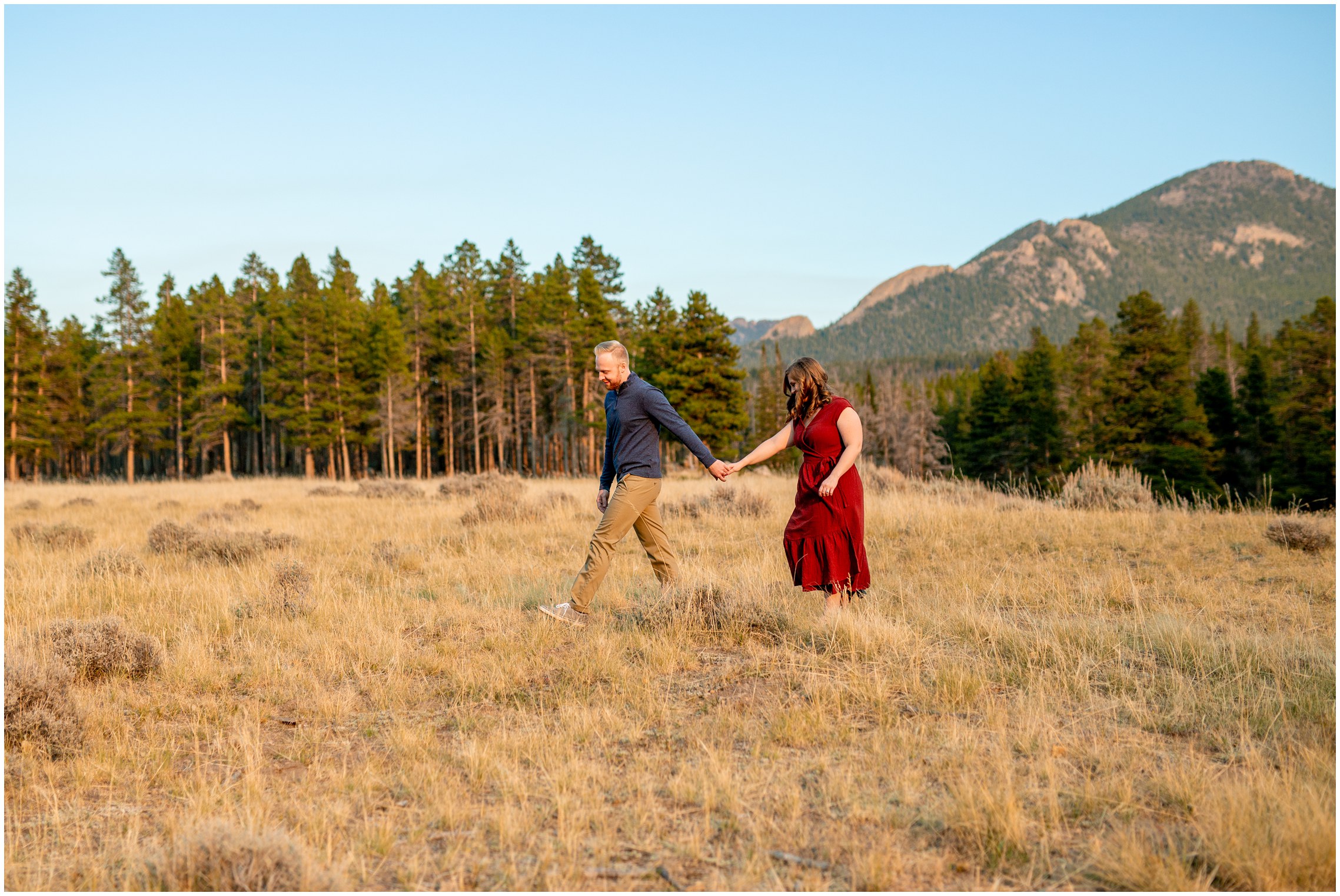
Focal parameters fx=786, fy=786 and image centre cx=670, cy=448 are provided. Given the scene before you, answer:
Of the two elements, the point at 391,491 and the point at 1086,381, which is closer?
the point at 391,491

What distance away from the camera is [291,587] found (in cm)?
732

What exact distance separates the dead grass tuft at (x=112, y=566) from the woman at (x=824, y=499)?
7084 mm

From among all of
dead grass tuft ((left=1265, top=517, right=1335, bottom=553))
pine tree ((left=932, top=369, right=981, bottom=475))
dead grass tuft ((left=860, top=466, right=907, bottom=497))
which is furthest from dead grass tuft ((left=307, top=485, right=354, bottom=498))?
pine tree ((left=932, top=369, right=981, bottom=475))

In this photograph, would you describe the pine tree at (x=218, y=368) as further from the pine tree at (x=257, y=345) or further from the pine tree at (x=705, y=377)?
the pine tree at (x=705, y=377)

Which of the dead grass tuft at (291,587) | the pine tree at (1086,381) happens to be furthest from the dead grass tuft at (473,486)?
the pine tree at (1086,381)

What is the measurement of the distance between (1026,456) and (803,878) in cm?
5329

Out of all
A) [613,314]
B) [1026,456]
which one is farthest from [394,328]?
[1026,456]

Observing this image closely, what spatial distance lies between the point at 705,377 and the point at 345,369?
2246cm

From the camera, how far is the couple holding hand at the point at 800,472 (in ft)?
19.5

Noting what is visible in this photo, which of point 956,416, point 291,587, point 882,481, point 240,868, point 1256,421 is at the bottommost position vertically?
point 240,868

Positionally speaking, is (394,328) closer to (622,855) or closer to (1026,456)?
(1026,456)

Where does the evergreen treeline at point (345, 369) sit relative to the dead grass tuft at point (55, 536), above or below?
above

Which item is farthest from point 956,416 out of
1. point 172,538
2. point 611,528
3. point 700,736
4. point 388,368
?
point 700,736

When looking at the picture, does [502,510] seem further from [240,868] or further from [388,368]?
[388,368]
